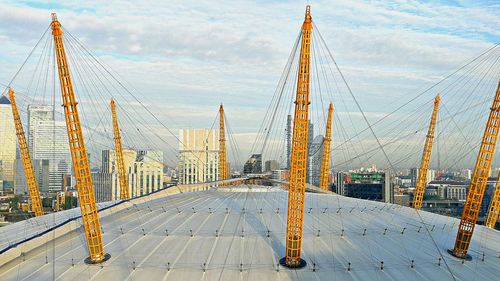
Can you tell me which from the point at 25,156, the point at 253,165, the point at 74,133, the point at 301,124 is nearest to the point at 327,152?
the point at 253,165

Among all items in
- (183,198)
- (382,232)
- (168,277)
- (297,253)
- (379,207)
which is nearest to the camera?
(168,277)

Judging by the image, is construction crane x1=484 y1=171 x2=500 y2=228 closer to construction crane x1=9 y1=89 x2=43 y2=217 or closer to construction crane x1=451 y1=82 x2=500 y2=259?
construction crane x1=451 y1=82 x2=500 y2=259

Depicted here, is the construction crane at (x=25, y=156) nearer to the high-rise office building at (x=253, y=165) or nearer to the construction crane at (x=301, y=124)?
the high-rise office building at (x=253, y=165)

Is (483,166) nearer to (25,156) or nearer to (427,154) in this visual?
(427,154)

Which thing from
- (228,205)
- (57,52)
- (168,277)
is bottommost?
(168,277)

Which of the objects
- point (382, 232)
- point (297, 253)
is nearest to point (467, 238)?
point (382, 232)

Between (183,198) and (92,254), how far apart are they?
2161cm

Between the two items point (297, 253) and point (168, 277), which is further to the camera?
point (297, 253)

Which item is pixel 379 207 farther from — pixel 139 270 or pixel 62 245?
pixel 62 245

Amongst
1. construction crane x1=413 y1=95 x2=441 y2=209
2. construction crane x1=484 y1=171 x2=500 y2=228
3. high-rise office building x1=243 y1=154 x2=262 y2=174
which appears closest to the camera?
construction crane x1=484 y1=171 x2=500 y2=228

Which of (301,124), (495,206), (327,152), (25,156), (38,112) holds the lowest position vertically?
(495,206)

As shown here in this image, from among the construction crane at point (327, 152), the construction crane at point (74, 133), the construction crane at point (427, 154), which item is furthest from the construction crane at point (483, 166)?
the construction crane at point (327, 152)

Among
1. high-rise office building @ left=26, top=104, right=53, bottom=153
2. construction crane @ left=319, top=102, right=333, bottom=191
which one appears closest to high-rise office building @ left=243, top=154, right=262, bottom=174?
construction crane @ left=319, top=102, right=333, bottom=191

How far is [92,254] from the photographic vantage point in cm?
3027
